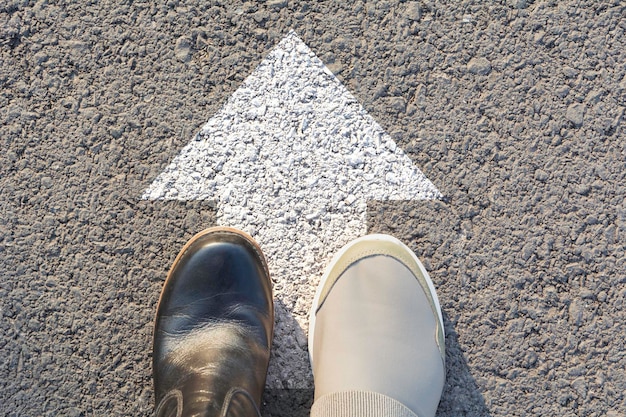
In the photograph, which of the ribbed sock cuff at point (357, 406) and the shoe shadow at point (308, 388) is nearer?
the ribbed sock cuff at point (357, 406)

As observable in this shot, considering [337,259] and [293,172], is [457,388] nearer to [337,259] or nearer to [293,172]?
[337,259]

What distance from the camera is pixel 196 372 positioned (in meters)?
1.82

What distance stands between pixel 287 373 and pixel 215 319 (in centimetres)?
29

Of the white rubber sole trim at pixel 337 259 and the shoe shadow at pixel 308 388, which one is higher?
the white rubber sole trim at pixel 337 259

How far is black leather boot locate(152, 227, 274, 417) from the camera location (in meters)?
1.81

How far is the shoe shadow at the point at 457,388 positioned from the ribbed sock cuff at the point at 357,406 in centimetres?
→ 17

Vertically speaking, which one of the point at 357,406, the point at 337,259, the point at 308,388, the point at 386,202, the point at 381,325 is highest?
the point at 386,202

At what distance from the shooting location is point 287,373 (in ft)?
6.20

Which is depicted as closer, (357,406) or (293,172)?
(357,406)

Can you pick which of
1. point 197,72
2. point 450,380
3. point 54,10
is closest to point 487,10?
point 197,72

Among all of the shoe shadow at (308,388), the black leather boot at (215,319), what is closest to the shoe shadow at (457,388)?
the shoe shadow at (308,388)

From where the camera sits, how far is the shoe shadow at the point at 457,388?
1875 mm

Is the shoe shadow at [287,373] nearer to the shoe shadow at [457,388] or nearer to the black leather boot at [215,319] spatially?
the black leather boot at [215,319]

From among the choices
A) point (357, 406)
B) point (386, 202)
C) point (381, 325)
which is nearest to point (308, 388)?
point (357, 406)
